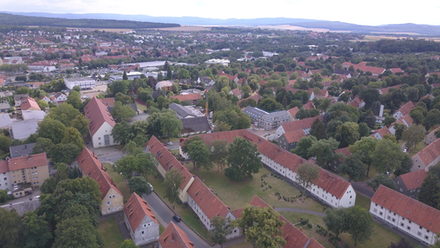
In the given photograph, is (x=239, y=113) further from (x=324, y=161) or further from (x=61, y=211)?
(x=61, y=211)

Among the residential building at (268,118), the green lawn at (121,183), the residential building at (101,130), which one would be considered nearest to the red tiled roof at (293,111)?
the residential building at (268,118)

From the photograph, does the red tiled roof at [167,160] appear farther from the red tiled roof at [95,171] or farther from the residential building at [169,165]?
the red tiled roof at [95,171]

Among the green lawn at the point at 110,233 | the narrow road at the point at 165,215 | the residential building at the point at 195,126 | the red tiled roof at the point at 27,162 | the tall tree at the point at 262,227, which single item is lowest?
the narrow road at the point at 165,215

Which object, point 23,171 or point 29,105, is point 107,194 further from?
point 29,105

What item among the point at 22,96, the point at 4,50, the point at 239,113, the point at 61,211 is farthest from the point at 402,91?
the point at 4,50

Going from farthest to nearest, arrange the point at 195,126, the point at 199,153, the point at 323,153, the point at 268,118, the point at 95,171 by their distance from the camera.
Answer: the point at 268,118 → the point at 195,126 → the point at 323,153 → the point at 199,153 → the point at 95,171

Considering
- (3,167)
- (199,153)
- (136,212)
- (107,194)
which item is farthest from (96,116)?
(136,212)

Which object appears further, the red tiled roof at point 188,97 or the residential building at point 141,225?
the red tiled roof at point 188,97

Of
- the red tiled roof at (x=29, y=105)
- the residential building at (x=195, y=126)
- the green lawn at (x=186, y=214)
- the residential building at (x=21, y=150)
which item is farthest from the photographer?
the red tiled roof at (x=29, y=105)
